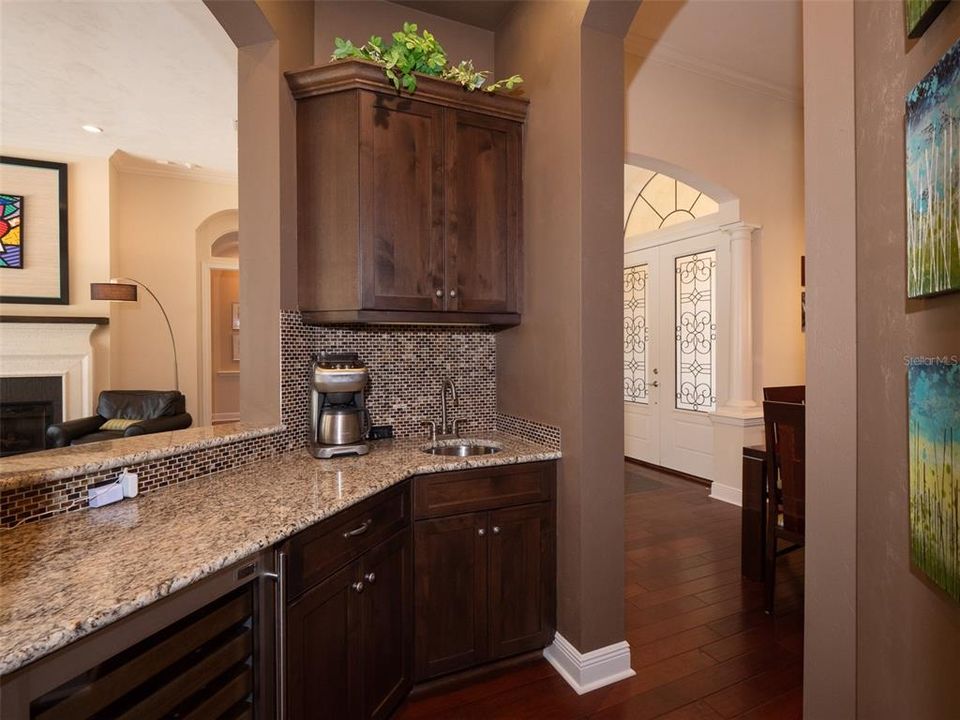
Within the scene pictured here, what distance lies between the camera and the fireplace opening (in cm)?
516

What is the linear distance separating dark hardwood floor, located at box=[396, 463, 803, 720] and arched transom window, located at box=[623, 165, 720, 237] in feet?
10.2

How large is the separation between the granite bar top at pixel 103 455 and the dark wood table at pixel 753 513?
8.57 ft

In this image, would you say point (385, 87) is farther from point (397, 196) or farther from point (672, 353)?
point (672, 353)

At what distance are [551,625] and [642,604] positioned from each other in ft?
2.42

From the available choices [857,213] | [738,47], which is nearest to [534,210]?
[857,213]

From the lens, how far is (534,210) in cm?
235

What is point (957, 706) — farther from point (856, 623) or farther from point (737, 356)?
point (737, 356)

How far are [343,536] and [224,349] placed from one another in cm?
742

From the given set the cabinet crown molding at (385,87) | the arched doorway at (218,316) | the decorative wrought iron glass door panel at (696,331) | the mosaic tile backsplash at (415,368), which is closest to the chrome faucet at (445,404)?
the mosaic tile backsplash at (415,368)

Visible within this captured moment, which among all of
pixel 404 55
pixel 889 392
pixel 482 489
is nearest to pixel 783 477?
pixel 482 489

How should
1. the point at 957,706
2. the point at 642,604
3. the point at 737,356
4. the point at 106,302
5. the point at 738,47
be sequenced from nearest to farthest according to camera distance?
the point at 957,706 → the point at 642,604 → the point at 738,47 → the point at 737,356 → the point at 106,302

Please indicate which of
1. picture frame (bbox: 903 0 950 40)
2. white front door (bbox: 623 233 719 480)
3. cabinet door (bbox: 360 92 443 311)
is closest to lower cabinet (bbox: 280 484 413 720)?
cabinet door (bbox: 360 92 443 311)

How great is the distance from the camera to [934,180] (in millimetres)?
764

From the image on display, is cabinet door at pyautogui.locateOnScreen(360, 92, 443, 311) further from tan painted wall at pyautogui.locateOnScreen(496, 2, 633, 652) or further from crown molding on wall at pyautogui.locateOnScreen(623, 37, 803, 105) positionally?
crown molding on wall at pyautogui.locateOnScreen(623, 37, 803, 105)
